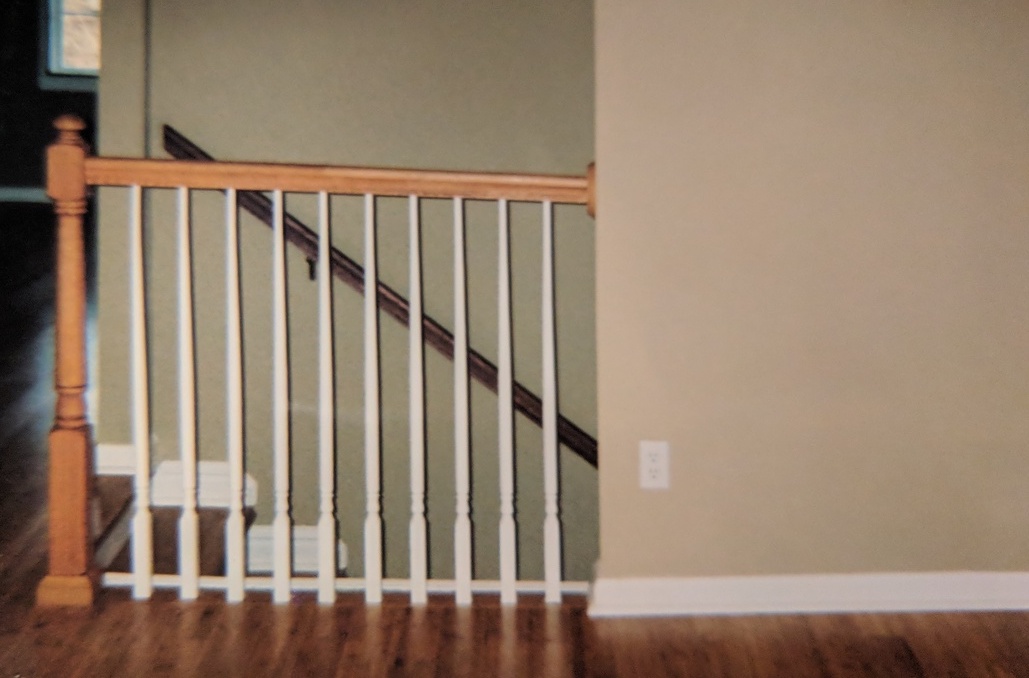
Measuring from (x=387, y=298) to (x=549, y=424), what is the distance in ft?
3.06

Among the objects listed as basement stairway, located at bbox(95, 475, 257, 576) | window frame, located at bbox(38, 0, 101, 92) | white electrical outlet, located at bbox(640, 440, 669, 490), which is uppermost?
window frame, located at bbox(38, 0, 101, 92)

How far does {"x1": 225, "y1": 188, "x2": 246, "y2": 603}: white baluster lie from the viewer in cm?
255

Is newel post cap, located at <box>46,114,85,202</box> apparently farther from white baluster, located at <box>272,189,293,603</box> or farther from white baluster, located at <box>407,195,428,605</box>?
white baluster, located at <box>407,195,428,605</box>

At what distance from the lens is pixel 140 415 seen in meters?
2.59

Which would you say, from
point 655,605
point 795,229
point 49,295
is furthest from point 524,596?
point 49,295

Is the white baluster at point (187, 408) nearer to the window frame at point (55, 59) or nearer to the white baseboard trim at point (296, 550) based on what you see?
the white baseboard trim at point (296, 550)

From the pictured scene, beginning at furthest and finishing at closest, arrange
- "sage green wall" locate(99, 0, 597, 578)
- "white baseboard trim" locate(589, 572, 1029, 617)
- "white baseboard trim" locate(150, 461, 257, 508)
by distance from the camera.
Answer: "sage green wall" locate(99, 0, 597, 578) → "white baseboard trim" locate(150, 461, 257, 508) → "white baseboard trim" locate(589, 572, 1029, 617)

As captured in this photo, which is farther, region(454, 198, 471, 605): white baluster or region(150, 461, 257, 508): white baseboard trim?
region(150, 461, 257, 508): white baseboard trim

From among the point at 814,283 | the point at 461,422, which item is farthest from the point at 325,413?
the point at 814,283

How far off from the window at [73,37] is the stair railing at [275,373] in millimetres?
6090

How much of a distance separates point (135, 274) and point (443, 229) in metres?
1.57

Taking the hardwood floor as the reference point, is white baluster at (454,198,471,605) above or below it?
above

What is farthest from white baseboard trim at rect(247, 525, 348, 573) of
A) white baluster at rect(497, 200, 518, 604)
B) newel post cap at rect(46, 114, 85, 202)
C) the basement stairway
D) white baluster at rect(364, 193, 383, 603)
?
newel post cap at rect(46, 114, 85, 202)

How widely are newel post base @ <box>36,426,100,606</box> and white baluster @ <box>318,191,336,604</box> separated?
50cm
